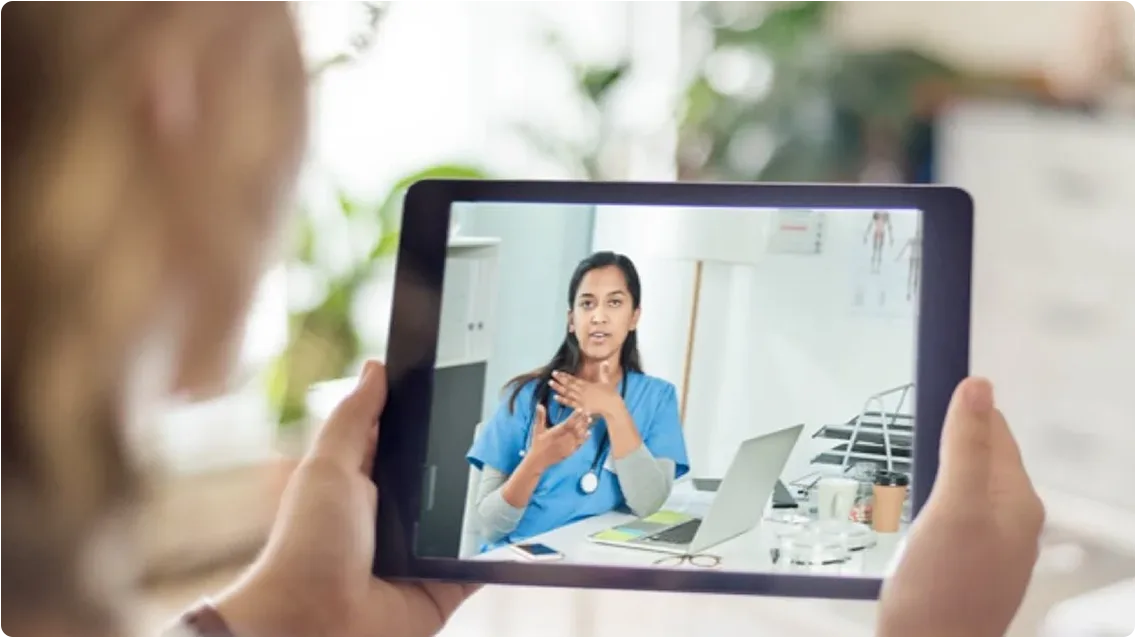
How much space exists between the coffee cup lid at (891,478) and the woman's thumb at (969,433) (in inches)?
0.8

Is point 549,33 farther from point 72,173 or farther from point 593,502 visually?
point 72,173

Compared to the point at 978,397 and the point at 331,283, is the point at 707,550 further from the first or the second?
the point at 331,283

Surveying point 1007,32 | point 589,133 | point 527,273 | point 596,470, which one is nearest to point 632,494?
point 596,470

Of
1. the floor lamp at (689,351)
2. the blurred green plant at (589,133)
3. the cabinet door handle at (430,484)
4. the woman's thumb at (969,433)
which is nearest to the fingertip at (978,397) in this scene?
the woman's thumb at (969,433)

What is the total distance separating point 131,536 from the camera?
0.30 meters

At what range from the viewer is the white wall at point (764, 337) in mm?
469

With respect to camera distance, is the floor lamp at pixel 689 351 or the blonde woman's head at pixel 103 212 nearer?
the blonde woman's head at pixel 103 212

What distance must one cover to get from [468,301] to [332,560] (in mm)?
152

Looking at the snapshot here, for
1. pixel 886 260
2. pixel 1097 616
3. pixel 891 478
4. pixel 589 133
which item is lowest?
pixel 1097 616

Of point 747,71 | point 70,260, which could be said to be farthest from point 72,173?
point 747,71

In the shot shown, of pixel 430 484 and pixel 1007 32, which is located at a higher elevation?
pixel 1007 32

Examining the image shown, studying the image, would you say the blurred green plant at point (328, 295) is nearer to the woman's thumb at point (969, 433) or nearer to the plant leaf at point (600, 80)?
the plant leaf at point (600, 80)

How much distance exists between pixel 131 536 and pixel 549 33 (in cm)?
104

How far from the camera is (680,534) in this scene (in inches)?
18.4
